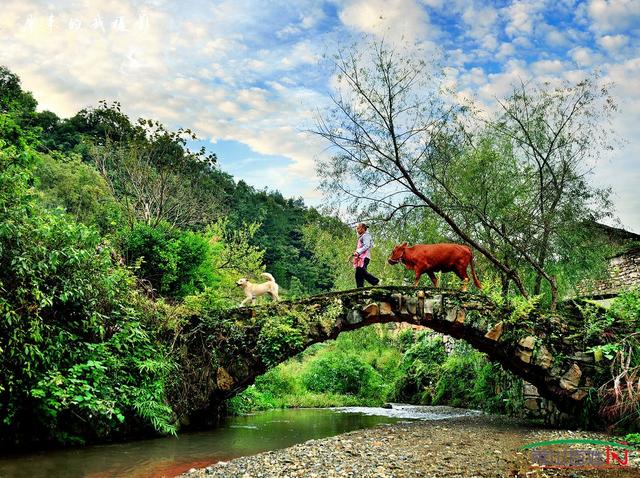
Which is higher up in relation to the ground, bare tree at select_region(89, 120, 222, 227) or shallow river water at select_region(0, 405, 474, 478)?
bare tree at select_region(89, 120, 222, 227)

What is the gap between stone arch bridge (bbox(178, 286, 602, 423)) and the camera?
11680 millimetres

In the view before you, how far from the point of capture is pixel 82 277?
10078 mm

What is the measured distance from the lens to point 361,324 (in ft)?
41.1

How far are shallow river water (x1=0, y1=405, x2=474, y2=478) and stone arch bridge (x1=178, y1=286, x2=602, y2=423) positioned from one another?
122 cm

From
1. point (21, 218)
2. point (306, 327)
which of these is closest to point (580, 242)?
point (306, 327)

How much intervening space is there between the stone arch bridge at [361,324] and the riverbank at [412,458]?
58.7 inches

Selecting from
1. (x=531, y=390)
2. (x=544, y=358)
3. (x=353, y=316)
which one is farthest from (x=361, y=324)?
(x=531, y=390)

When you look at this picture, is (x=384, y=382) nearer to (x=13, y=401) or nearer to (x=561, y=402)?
(x=561, y=402)

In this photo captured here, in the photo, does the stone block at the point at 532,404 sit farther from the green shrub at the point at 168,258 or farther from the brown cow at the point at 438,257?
the green shrub at the point at 168,258

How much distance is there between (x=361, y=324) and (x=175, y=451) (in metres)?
4.73

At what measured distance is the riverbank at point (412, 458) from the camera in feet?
23.4

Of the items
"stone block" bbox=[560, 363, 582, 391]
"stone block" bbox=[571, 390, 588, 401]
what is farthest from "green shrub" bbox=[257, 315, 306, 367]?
"stone block" bbox=[571, 390, 588, 401]

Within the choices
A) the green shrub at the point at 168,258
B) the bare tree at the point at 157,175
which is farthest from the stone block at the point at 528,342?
the bare tree at the point at 157,175

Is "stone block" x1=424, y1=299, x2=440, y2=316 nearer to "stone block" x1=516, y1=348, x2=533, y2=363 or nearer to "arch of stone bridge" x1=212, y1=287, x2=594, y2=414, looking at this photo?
"arch of stone bridge" x1=212, y1=287, x2=594, y2=414
